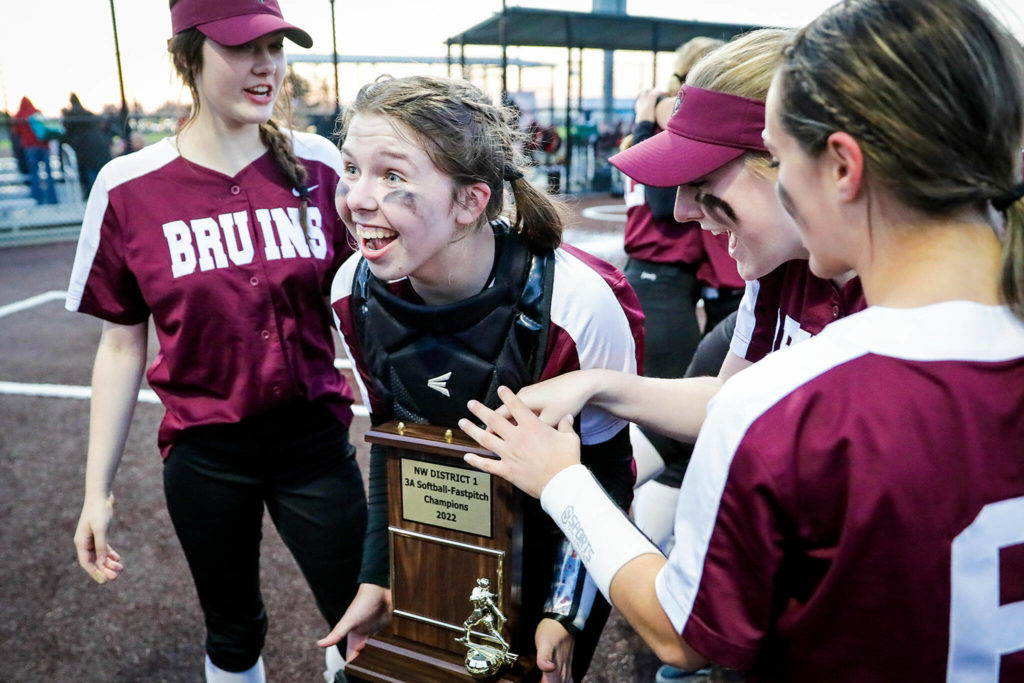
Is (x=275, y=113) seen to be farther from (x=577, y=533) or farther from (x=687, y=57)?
(x=687, y=57)

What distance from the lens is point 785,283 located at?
160 cm

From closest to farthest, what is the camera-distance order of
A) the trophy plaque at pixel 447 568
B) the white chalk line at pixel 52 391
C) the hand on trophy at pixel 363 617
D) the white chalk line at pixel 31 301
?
the trophy plaque at pixel 447 568, the hand on trophy at pixel 363 617, the white chalk line at pixel 52 391, the white chalk line at pixel 31 301

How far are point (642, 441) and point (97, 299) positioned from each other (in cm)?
161

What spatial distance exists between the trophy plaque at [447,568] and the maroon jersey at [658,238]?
2.04 metres

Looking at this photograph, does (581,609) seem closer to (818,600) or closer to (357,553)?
(818,600)

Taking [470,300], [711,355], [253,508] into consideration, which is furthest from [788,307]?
[253,508]

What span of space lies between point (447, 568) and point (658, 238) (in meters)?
2.16

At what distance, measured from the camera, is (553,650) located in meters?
1.34

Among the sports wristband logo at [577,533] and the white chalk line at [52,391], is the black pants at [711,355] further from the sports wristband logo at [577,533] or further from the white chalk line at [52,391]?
the white chalk line at [52,391]

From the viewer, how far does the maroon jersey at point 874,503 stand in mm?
841

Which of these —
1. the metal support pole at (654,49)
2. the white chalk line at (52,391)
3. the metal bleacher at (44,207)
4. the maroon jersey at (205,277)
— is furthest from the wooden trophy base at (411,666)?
the metal support pole at (654,49)

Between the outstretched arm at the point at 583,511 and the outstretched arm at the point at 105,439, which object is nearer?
the outstretched arm at the point at 583,511

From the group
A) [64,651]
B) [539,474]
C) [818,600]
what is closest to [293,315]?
[539,474]

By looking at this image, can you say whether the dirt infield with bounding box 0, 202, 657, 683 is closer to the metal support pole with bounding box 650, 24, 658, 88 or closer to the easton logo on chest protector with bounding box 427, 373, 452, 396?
the easton logo on chest protector with bounding box 427, 373, 452, 396
